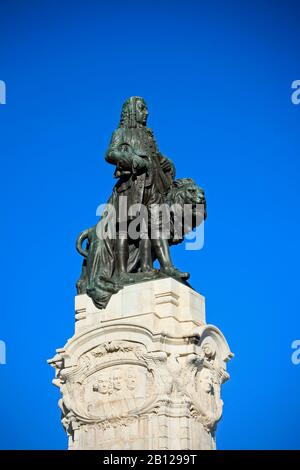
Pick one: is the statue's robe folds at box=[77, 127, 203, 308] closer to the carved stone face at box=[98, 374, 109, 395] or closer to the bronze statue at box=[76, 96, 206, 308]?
the bronze statue at box=[76, 96, 206, 308]

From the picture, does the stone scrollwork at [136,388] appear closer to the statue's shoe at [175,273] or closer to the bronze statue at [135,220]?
the statue's shoe at [175,273]

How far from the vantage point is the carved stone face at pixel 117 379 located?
21422 millimetres

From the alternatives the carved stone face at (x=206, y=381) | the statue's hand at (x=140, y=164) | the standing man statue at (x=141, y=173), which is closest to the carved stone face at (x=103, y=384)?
the carved stone face at (x=206, y=381)

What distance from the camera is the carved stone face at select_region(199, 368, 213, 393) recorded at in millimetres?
21703

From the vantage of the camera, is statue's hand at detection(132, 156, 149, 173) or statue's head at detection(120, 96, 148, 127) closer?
statue's hand at detection(132, 156, 149, 173)

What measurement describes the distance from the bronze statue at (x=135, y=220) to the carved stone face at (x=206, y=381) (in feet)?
6.74

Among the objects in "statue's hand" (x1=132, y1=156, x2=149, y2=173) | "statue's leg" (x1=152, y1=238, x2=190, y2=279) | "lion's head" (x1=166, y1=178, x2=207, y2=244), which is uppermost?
"statue's hand" (x1=132, y1=156, x2=149, y2=173)

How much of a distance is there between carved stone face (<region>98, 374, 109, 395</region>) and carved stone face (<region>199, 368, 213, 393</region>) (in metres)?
1.92

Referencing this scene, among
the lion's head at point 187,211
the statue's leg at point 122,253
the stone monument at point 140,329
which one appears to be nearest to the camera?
the stone monument at point 140,329

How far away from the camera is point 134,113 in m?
24.4

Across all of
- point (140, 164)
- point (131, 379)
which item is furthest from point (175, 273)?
point (140, 164)

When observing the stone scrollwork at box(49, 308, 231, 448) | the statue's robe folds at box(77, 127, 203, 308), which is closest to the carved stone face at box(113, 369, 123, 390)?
the stone scrollwork at box(49, 308, 231, 448)
